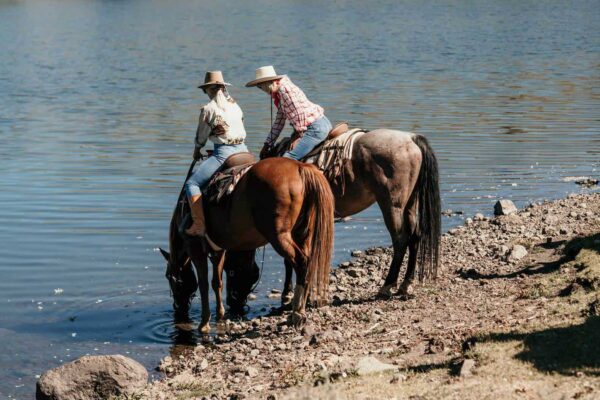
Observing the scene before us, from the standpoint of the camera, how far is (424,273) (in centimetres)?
1188

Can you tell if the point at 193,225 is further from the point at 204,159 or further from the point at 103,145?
the point at 103,145

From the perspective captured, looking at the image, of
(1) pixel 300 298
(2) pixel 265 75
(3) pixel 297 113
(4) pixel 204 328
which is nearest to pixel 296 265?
(1) pixel 300 298

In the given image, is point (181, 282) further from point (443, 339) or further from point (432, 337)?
point (443, 339)

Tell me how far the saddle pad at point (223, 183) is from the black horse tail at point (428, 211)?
2.01 meters

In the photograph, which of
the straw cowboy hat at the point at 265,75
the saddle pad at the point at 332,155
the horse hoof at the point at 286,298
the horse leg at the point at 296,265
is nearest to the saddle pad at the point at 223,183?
the horse leg at the point at 296,265

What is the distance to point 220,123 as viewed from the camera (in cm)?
1112

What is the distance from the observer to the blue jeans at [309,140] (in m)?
11.6

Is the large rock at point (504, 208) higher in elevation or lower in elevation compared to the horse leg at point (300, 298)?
lower

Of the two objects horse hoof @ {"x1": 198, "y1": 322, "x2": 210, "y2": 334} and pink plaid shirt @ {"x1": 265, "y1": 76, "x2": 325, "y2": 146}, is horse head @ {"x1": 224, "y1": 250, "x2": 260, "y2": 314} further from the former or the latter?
pink plaid shirt @ {"x1": 265, "y1": 76, "x2": 325, "y2": 146}

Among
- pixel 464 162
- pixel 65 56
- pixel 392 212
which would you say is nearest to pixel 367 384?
pixel 392 212

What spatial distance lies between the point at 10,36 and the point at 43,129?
43.8m

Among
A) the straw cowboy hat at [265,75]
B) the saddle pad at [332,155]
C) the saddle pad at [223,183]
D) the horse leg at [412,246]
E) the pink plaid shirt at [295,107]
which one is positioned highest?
the straw cowboy hat at [265,75]

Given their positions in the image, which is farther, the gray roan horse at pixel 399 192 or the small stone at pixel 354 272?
the small stone at pixel 354 272

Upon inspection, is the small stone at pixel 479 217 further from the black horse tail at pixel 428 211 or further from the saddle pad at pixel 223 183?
the saddle pad at pixel 223 183
